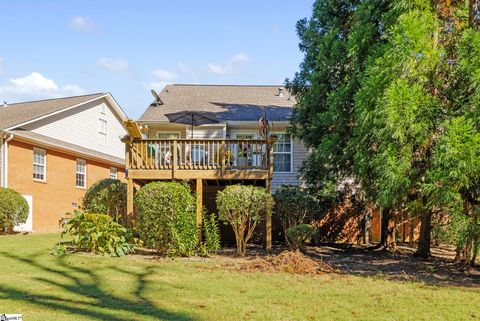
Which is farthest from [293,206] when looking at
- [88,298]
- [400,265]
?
[88,298]

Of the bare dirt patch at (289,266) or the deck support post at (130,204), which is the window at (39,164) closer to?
the deck support post at (130,204)

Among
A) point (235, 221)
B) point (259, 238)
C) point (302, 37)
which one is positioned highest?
point (302, 37)

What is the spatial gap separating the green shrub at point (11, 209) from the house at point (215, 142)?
464cm

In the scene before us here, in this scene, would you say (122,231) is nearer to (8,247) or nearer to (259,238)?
(8,247)

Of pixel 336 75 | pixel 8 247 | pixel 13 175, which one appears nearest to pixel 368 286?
pixel 336 75

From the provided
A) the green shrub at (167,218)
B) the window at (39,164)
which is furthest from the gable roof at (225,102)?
the green shrub at (167,218)

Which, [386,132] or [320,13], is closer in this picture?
[386,132]

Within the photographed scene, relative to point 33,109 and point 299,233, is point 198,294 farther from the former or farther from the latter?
point 33,109

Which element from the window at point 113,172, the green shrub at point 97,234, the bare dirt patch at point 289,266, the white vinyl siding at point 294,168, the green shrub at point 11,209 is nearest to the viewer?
the bare dirt patch at point 289,266

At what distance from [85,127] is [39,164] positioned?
4.37m

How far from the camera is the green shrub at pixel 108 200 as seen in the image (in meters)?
13.6

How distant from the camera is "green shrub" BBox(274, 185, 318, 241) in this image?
547 inches

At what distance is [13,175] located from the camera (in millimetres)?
17781

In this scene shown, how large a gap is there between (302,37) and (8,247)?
11173 millimetres
